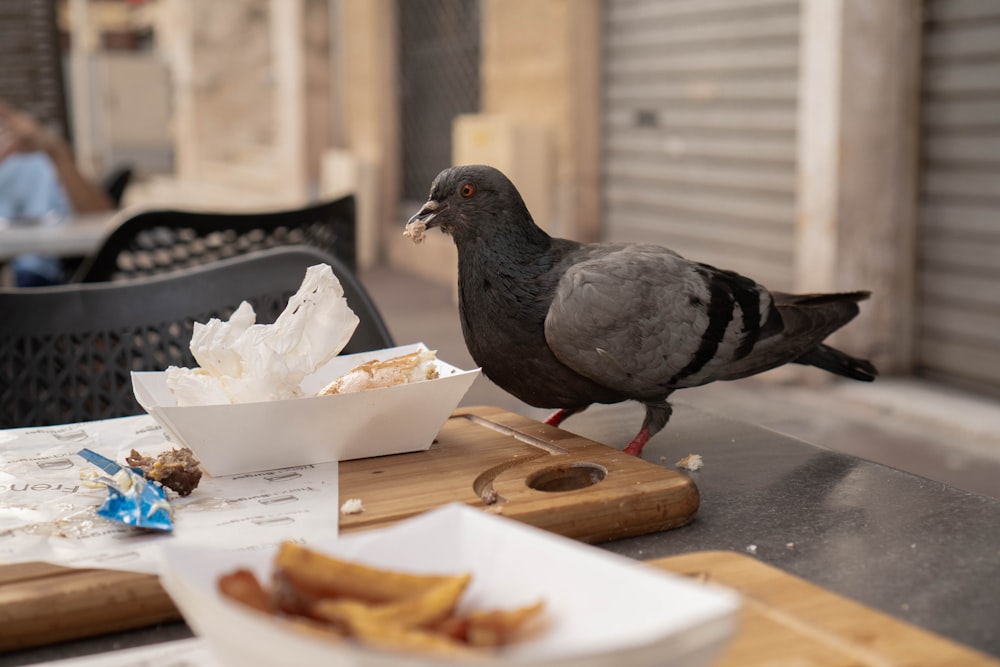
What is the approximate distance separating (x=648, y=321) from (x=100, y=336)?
3.36 ft

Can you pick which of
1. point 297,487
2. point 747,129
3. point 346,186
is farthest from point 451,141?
point 297,487

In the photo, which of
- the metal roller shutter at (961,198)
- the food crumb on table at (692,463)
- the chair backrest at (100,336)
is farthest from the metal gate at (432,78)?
the food crumb on table at (692,463)

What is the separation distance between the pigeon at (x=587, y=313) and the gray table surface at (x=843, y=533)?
5.1 inches

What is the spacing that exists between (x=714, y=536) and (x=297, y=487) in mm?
478

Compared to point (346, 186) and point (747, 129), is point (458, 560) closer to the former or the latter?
point (747, 129)

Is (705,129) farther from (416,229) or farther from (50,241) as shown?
(416,229)

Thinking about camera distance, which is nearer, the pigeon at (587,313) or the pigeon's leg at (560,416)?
the pigeon at (587,313)

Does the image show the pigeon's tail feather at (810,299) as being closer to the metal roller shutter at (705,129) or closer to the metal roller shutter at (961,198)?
the metal roller shutter at (961,198)

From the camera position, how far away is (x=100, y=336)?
6.79 feet

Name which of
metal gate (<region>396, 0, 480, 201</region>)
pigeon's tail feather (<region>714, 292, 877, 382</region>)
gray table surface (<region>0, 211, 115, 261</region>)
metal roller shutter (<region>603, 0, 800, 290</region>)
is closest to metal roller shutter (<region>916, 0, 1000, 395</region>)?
metal roller shutter (<region>603, 0, 800, 290</region>)

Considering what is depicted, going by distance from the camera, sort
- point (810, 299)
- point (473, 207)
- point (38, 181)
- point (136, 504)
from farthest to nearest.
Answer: point (38, 181) < point (810, 299) < point (473, 207) < point (136, 504)

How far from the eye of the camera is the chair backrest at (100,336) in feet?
6.68

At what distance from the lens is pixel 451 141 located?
9.70 meters

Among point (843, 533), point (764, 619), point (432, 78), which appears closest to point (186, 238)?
point (843, 533)
